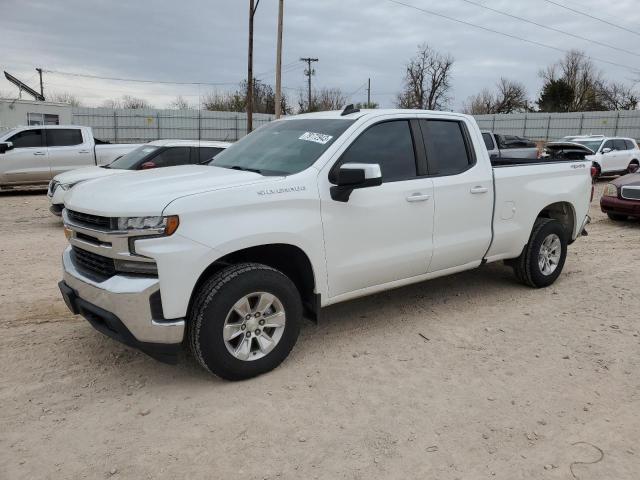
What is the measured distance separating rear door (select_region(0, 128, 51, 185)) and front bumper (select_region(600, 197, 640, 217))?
12.9m

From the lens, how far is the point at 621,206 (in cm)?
1034

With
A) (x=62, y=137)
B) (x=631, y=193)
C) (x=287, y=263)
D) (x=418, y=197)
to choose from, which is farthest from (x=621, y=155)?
(x=287, y=263)

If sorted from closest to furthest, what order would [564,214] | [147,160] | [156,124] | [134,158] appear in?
[564,214], [147,160], [134,158], [156,124]

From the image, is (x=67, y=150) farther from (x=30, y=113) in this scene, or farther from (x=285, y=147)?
(x=285, y=147)

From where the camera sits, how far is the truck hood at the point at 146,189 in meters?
3.21

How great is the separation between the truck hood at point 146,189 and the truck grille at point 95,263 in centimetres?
31

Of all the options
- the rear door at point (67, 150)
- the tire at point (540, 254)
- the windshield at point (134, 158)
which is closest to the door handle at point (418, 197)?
the tire at point (540, 254)

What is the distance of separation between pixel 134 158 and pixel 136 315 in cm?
737

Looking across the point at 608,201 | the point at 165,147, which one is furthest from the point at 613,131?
the point at 165,147

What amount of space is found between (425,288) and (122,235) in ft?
11.8

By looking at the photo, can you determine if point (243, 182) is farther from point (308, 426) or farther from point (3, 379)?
point (3, 379)

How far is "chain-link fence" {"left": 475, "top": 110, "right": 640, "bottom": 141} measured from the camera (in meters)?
34.9

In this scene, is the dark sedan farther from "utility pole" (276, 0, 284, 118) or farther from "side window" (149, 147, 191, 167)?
"utility pole" (276, 0, 284, 118)

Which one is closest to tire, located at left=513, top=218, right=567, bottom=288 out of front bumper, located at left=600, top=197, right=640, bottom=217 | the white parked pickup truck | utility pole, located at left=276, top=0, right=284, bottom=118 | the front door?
the front door
